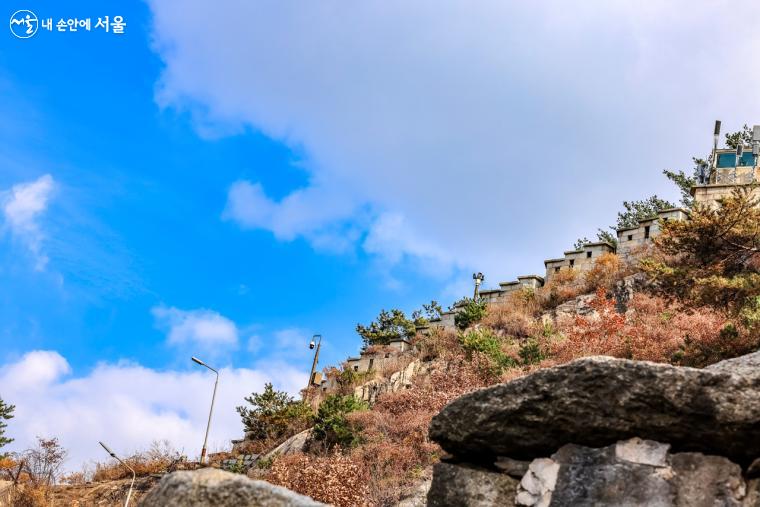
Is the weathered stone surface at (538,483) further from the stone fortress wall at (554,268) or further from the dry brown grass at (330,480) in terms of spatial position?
the stone fortress wall at (554,268)

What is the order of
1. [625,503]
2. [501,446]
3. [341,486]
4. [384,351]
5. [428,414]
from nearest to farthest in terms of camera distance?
[625,503]
[501,446]
[341,486]
[428,414]
[384,351]

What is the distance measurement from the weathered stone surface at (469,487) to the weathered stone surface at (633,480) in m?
0.16

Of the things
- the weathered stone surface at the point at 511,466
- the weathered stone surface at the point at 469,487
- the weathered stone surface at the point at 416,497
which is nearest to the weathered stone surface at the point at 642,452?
the weathered stone surface at the point at 511,466

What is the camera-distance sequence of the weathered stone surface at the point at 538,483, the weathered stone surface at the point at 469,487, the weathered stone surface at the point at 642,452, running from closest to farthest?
the weathered stone surface at the point at 642,452 < the weathered stone surface at the point at 538,483 < the weathered stone surface at the point at 469,487

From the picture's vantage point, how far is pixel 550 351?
2223 cm

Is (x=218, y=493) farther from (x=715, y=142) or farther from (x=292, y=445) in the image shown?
(x=715, y=142)

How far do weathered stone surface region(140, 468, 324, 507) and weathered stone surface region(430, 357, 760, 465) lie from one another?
1431 millimetres

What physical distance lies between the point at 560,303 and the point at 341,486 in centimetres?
1359

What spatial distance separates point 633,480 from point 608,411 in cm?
44

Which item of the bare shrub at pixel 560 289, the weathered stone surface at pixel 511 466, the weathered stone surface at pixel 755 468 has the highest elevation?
the bare shrub at pixel 560 289

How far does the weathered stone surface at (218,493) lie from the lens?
4824mm

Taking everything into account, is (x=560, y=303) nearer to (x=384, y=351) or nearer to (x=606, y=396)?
(x=384, y=351)

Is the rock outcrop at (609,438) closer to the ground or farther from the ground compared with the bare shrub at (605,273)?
closer to the ground

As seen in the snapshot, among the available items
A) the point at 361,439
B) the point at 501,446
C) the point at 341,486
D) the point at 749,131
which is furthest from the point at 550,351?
the point at 749,131
